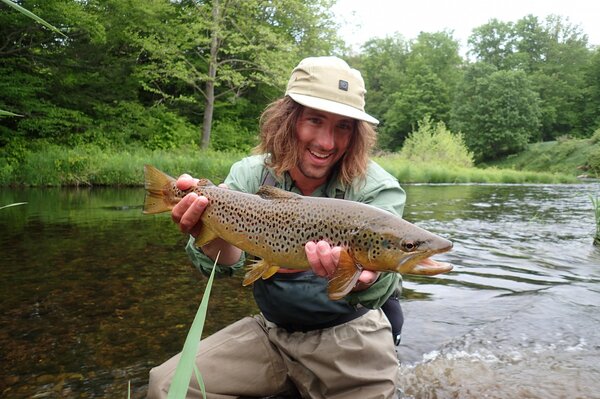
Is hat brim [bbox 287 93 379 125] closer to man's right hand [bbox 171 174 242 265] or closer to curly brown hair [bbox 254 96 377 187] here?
curly brown hair [bbox 254 96 377 187]

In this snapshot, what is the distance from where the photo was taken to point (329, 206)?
270 centimetres

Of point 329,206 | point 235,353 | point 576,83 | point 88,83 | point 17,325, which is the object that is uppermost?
point 576,83

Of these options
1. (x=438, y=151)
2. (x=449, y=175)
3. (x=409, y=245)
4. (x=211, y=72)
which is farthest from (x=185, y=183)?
(x=438, y=151)

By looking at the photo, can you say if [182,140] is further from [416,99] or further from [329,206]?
[416,99]

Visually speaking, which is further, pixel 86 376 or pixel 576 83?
pixel 576 83

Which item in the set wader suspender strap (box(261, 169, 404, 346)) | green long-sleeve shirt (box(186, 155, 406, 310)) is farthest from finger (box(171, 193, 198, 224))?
wader suspender strap (box(261, 169, 404, 346))

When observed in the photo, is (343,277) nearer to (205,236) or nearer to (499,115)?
(205,236)

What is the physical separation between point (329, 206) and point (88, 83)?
25.3 meters

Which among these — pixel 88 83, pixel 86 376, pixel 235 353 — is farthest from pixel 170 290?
pixel 88 83

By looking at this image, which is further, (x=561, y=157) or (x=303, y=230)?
(x=561, y=157)

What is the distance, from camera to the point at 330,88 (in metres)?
3.22

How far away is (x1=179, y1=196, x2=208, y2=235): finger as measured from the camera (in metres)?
2.92

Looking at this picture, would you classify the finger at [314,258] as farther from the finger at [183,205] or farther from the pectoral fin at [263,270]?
the finger at [183,205]

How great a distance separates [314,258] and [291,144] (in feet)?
3.70
